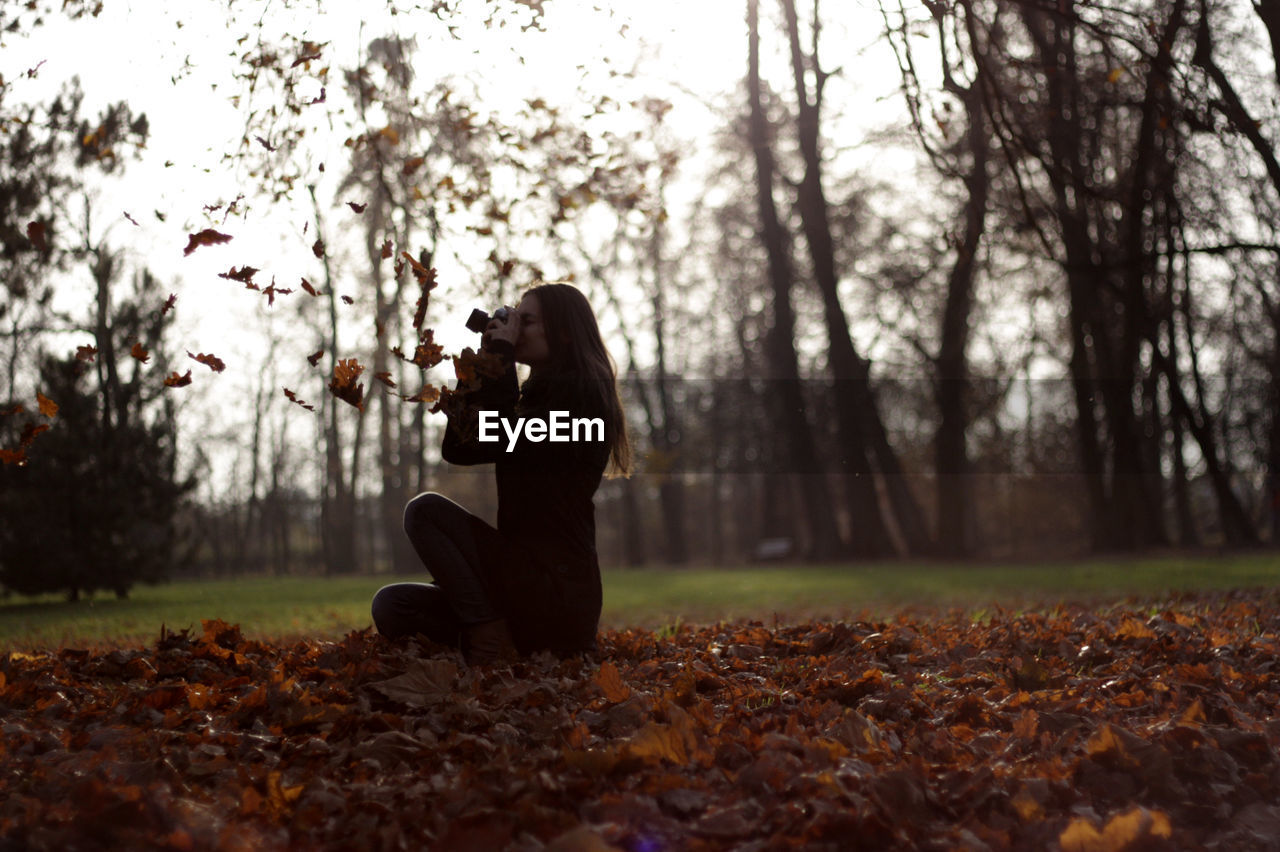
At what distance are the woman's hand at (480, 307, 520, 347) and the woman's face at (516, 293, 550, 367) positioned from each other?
0.6 inches

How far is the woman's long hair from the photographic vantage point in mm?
4582

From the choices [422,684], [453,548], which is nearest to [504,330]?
[453,548]

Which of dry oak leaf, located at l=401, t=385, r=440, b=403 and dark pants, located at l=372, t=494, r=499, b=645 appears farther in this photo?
dark pants, located at l=372, t=494, r=499, b=645

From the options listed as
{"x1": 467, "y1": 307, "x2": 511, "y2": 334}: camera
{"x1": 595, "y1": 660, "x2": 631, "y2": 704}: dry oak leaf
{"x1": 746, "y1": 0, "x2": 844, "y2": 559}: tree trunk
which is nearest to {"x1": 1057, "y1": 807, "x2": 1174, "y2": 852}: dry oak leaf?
{"x1": 595, "y1": 660, "x2": 631, "y2": 704}: dry oak leaf

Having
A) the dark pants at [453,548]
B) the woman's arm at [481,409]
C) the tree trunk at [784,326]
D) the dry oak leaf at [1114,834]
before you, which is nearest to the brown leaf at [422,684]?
the dark pants at [453,548]

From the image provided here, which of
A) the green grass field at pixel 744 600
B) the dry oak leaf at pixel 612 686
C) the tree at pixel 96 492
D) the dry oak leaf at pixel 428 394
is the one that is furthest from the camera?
the tree at pixel 96 492

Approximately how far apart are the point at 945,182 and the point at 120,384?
49.3 ft

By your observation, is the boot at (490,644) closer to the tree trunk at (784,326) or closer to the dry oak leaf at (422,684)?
the dry oak leaf at (422,684)

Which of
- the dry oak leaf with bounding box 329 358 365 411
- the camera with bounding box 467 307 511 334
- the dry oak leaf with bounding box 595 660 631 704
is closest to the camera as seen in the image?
the dry oak leaf with bounding box 595 660 631 704

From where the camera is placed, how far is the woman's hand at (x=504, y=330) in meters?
4.63

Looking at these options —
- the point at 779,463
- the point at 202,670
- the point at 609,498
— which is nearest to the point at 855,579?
the point at 202,670

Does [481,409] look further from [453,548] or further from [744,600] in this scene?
[744,600]

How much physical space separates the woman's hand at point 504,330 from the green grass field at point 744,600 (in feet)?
9.60

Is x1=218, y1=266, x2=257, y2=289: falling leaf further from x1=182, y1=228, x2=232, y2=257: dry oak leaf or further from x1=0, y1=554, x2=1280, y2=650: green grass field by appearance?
x1=0, y1=554, x2=1280, y2=650: green grass field
